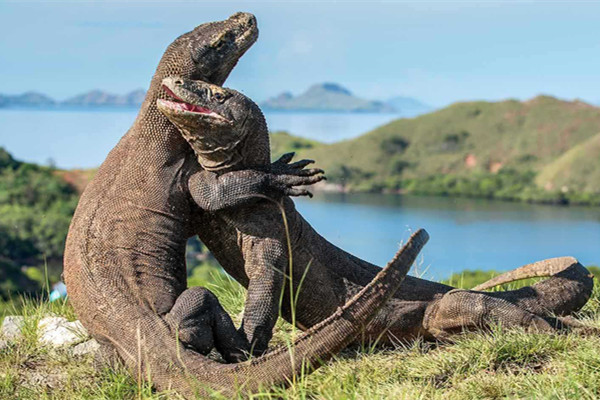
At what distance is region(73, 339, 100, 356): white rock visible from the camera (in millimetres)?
7330

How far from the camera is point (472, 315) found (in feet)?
23.2

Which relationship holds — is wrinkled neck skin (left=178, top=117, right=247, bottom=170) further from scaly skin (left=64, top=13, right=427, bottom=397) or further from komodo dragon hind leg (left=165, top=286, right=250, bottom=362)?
komodo dragon hind leg (left=165, top=286, right=250, bottom=362)

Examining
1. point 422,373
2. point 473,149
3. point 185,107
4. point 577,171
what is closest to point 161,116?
point 185,107

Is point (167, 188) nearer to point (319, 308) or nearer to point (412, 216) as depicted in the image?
point (319, 308)

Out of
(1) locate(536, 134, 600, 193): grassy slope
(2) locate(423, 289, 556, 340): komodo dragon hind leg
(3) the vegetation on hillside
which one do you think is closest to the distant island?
(1) locate(536, 134, 600, 193): grassy slope

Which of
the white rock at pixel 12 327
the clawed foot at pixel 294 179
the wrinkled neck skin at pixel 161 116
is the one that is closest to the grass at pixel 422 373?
the white rock at pixel 12 327

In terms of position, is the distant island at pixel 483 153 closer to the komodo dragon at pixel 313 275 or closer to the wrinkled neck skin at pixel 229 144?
the komodo dragon at pixel 313 275

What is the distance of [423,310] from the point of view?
725cm

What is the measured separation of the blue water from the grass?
36.8m

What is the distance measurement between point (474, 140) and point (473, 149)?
4137 mm

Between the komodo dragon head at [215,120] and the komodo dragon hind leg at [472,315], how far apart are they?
7.29ft

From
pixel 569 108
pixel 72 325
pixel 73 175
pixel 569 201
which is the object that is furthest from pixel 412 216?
pixel 72 325

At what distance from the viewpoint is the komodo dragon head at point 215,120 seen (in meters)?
6.21

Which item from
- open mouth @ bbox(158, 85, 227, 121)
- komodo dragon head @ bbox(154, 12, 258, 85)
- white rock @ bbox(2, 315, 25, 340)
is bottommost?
white rock @ bbox(2, 315, 25, 340)
